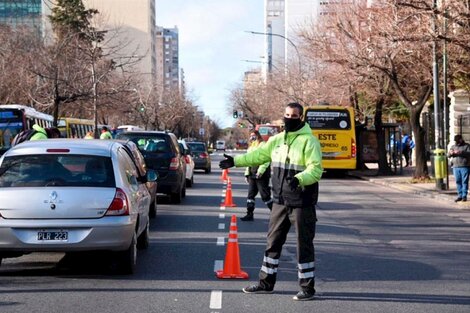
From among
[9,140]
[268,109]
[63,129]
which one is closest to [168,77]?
[268,109]

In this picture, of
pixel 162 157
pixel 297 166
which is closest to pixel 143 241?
pixel 297 166

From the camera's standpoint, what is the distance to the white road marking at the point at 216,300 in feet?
27.7

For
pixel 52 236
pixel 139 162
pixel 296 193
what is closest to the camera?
pixel 296 193

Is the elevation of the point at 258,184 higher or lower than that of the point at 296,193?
lower

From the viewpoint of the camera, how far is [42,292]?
909 cm

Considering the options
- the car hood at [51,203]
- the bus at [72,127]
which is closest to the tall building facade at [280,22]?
the bus at [72,127]

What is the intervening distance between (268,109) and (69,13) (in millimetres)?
Answer: 20303

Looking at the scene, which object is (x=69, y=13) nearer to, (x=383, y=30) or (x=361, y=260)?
(x=383, y=30)

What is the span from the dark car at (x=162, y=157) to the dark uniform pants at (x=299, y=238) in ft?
37.2

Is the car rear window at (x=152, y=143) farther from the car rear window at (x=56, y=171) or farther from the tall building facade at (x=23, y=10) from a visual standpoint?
the car rear window at (x=56, y=171)

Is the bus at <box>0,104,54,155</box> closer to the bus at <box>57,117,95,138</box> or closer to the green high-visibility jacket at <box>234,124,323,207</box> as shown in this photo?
the bus at <box>57,117,95,138</box>

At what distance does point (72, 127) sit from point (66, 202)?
119 ft

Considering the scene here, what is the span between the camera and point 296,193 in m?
8.52

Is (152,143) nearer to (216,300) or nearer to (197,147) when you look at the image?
(216,300)
